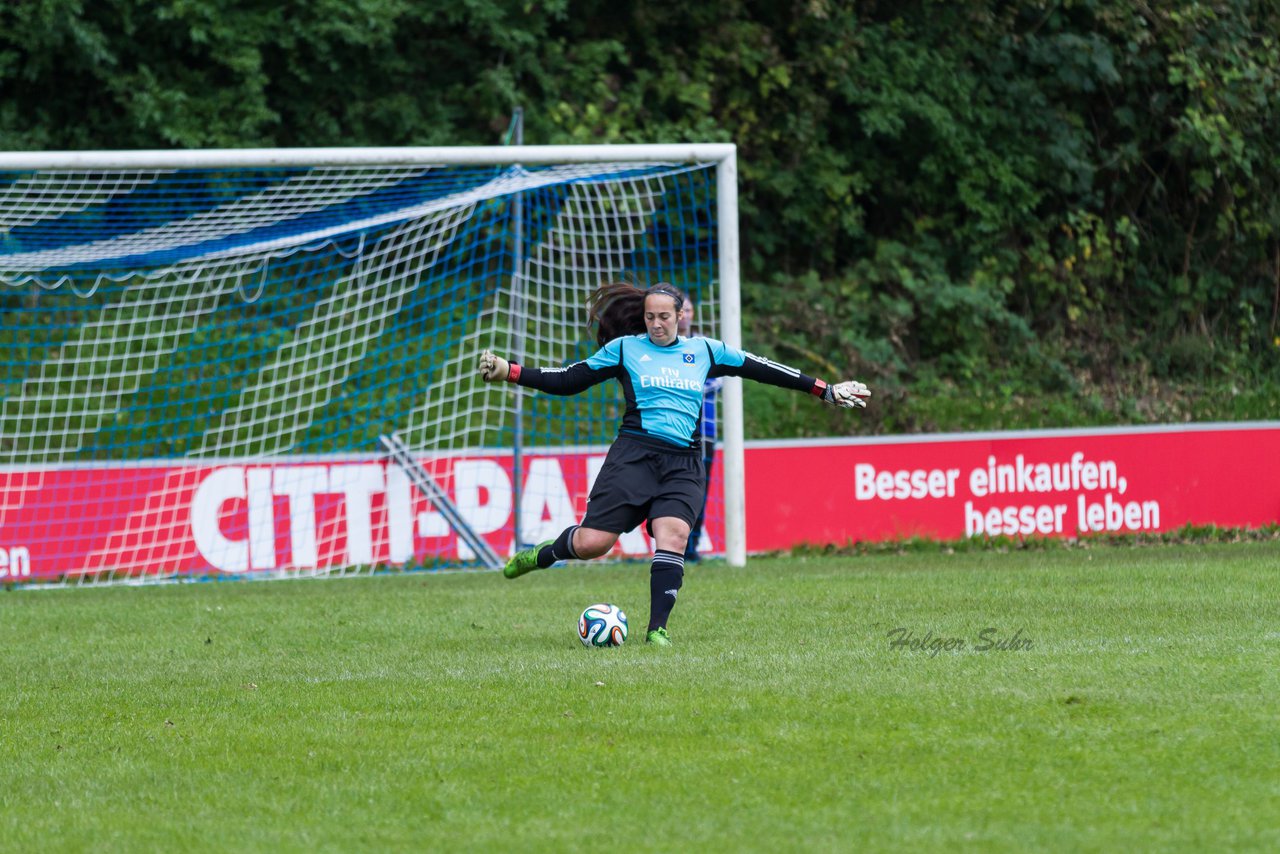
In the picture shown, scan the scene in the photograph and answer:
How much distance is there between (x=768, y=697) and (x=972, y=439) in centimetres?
800

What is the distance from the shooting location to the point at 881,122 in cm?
1952

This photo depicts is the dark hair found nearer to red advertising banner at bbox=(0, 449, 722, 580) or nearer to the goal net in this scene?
the goal net

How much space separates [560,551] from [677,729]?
2659 mm

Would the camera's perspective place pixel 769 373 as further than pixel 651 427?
Yes

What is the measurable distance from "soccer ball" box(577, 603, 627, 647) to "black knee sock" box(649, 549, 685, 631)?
0.52 ft

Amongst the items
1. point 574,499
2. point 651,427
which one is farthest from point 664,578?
point 574,499

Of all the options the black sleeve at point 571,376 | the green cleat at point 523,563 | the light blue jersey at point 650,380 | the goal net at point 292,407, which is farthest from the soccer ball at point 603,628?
the goal net at point 292,407

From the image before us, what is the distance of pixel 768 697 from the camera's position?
19.4ft

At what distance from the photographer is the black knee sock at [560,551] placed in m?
7.95

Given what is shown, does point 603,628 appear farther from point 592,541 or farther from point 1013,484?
point 1013,484

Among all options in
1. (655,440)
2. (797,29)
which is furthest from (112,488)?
(797,29)

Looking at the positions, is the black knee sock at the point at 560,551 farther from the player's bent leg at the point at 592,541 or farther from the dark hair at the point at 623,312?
the dark hair at the point at 623,312

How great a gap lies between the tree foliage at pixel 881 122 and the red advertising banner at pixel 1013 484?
194 inches

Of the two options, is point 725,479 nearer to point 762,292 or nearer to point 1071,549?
point 1071,549
